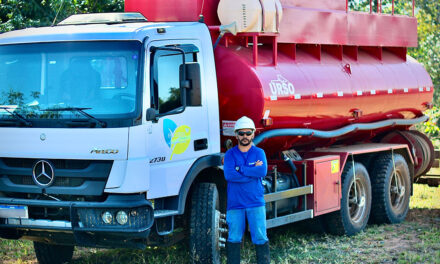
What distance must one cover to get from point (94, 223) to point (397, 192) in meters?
7.06

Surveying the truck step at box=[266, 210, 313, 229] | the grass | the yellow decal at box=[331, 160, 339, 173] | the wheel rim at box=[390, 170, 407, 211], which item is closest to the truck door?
the grass

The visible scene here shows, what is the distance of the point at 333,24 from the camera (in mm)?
12016

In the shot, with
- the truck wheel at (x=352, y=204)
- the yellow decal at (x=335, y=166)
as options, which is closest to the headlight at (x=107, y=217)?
the yellow decal at (x=335, y=166)

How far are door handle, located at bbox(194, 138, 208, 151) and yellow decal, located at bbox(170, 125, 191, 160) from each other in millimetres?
149

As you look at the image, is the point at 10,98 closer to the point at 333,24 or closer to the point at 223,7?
the point at 223,7

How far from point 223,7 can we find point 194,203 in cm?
255

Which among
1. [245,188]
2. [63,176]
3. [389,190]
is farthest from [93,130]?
[389,190]

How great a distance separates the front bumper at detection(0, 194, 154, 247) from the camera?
25.7ft

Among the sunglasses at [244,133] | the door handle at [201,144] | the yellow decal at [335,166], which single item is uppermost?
the sunglasses at [244,133]

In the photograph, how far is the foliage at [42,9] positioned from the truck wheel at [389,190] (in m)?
5.79

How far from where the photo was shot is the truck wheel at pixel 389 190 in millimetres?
12977

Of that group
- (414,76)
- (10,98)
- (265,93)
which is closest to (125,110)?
(10,98)

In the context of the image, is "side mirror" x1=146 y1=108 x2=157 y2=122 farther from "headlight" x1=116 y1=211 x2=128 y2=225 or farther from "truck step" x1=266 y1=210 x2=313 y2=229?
"truck step" x1=266 y1=210 x2=313 y2=229

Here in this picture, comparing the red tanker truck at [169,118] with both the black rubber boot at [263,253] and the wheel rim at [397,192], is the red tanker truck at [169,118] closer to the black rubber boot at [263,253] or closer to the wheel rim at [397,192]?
the black rubber boot at [263,253]
